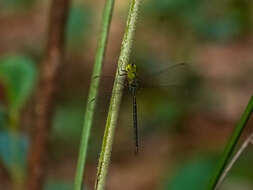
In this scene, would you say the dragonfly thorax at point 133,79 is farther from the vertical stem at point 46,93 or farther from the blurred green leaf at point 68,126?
the blurred green leaf at point 68,126

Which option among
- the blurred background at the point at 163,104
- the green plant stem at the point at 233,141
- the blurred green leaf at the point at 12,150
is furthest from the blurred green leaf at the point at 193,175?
the green plant stem at the point at 233,141

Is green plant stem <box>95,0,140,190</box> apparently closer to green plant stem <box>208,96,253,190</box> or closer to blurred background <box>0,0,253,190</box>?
green plant stem <box>208,96,253,190</box>

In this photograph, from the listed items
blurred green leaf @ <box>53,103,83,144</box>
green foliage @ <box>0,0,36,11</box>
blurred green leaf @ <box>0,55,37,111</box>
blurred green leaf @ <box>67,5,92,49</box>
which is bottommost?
blurred green leaf @ <box>53,103,83,144</box>

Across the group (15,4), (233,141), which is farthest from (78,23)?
(233,141)

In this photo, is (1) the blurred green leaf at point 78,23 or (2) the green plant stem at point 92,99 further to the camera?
(1) the blurred green leaf at point 78,23

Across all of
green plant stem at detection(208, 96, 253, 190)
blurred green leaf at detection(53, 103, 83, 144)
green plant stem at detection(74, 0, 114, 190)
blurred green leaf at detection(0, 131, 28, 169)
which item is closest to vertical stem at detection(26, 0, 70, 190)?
blurred green leaf at detection(0, 131, 28, 169)

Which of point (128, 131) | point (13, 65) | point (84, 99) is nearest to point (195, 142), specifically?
point (128, 131)

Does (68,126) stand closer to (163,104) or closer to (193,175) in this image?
(163,104)
